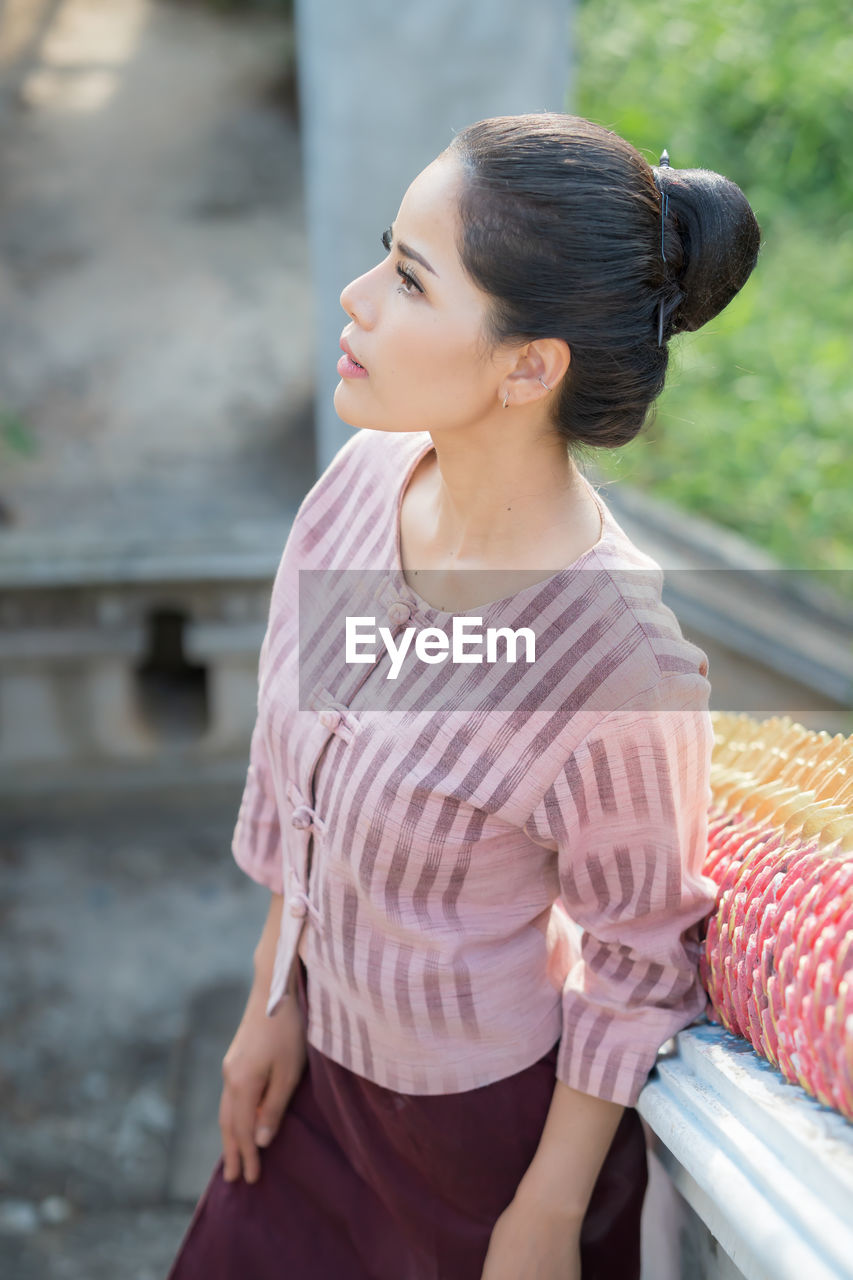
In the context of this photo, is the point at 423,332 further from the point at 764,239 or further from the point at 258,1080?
the point at 764,239

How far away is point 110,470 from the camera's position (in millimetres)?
3480

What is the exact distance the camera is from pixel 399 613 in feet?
3.37

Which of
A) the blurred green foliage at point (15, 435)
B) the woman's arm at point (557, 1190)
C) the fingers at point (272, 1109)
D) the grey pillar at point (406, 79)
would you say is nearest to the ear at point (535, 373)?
the woman's arm at point (557, 1190)

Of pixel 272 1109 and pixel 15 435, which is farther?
pixel 15 435

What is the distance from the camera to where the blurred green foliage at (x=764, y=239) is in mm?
3885

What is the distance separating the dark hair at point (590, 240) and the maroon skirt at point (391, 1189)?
0.62 m

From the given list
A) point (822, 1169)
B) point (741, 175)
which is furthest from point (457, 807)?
point (741, 175)

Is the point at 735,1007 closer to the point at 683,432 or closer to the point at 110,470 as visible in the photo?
the point at 110,470

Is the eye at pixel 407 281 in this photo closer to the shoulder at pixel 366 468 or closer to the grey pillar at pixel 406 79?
the shoulder at pixel 366 468

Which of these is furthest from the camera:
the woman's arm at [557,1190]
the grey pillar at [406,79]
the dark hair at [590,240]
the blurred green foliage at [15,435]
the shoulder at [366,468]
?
the blurred green foliage at [15,435]

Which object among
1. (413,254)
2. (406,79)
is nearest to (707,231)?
(413,254)

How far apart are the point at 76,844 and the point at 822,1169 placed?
2.60 metres

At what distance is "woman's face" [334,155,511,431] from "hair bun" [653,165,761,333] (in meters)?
0.16

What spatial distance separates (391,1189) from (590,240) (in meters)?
0.84
